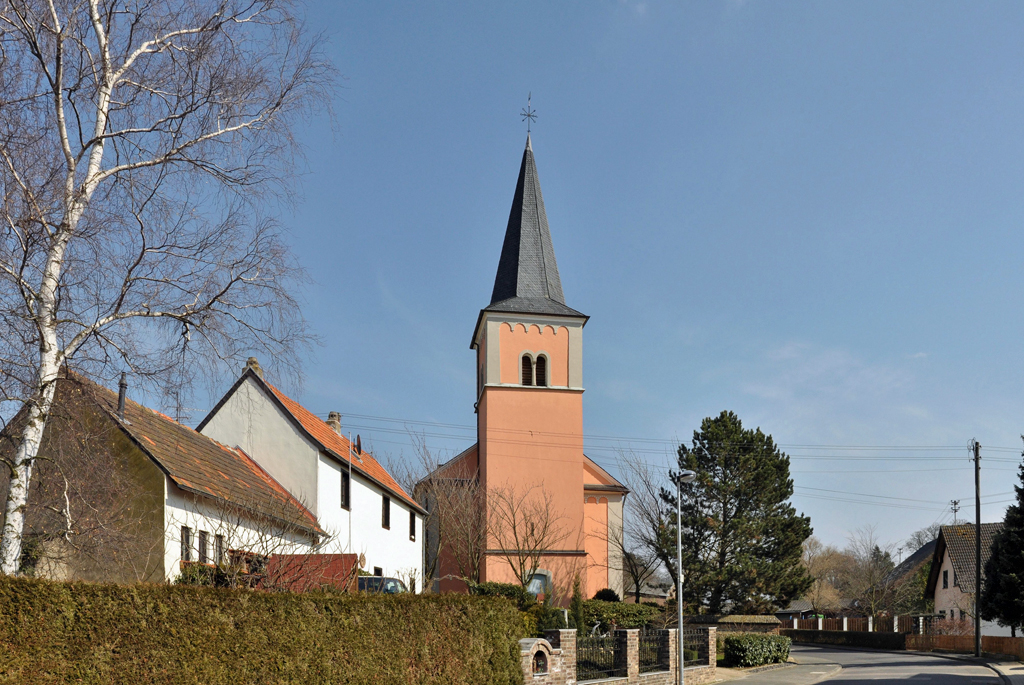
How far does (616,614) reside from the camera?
111ft

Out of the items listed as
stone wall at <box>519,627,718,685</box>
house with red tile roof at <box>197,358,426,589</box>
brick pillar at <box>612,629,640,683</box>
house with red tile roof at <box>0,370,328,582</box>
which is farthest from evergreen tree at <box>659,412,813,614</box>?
house with red tile roof at <box>0,370,328,582</box>

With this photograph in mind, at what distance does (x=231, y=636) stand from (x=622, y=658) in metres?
13.1

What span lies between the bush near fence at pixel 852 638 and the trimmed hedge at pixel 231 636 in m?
36.9

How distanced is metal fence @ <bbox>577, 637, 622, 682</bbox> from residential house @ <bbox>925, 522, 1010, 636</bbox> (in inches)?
1351

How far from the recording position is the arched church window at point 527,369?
1646 inches

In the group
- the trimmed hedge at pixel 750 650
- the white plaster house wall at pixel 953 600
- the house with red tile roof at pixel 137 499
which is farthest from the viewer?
the white plaster house wall at pixel 953 600

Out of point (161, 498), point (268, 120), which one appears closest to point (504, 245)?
point (161, 498)

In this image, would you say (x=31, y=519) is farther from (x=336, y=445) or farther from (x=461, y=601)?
(x=336, y=445)

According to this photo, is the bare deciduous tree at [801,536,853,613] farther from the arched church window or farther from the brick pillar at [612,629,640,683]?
the brick pillar at [612,629,640,683]

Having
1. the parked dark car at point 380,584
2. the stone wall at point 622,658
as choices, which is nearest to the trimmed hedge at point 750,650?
the stone wall at point 622,658

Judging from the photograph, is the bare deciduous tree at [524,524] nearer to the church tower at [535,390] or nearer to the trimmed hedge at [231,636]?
the church tower at [535,390]

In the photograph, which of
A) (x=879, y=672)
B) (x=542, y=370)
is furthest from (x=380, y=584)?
(x=542, y=370)

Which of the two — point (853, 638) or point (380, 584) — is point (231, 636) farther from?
point (853, 638)

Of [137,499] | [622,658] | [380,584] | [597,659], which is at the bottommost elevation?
[622,658]
